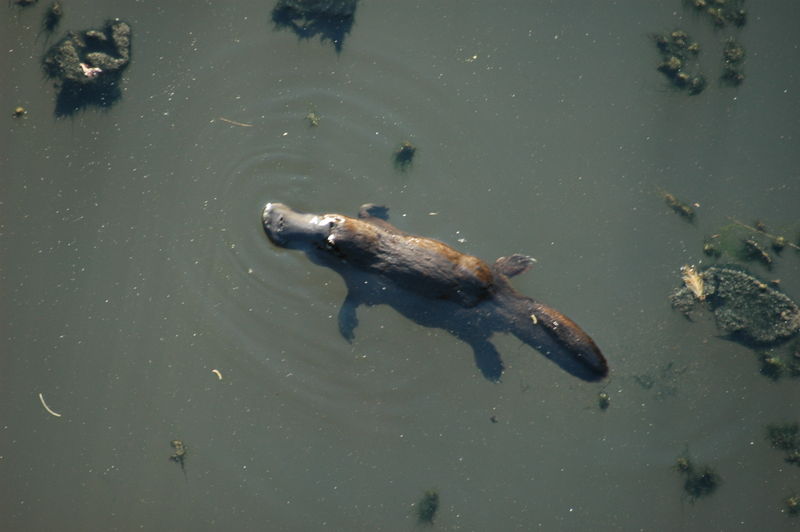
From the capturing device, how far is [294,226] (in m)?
6.69

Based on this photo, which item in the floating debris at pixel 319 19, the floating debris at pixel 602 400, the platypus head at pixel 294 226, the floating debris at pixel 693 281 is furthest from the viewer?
the floating debris at pixel 319 19

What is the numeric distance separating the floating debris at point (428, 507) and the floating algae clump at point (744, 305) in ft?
10.7

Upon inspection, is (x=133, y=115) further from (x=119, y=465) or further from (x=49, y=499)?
(x=49, y=499)

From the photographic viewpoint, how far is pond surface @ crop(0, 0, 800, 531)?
6957 millimetres

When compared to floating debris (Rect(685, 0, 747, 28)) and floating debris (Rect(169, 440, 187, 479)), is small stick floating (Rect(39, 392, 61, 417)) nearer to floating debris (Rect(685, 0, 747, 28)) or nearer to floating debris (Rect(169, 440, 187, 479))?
floating debris (Rect(169, 440, 187, 479))

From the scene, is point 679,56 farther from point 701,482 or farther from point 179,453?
point 179,453

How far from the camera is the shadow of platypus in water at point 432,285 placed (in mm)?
6246

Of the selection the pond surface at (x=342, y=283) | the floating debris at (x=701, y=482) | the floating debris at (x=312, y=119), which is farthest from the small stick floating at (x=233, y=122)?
the floating debris at (x=701, y=482)

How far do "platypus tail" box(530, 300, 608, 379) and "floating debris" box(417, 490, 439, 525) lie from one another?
2.08 m

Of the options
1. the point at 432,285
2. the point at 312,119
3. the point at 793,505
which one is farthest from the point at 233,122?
the point at 793,505

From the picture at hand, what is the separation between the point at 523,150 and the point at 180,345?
167 inches

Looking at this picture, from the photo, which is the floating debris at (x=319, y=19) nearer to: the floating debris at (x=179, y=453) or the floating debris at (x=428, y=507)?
the floating debris at (x=179, y=453)

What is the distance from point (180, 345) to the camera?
7.07 metres

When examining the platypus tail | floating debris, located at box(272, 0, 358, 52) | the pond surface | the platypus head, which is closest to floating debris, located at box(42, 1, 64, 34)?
the pond surface
